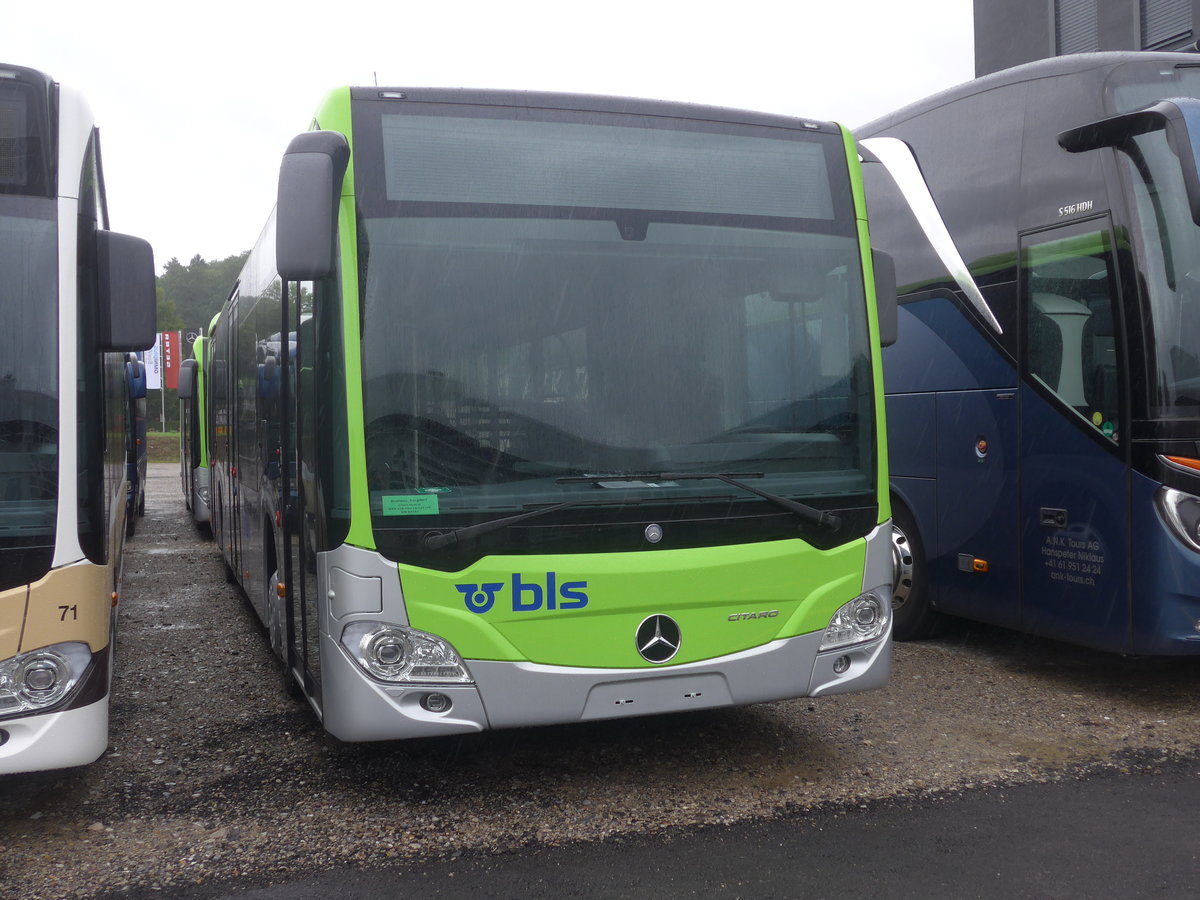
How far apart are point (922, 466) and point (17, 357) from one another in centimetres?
522

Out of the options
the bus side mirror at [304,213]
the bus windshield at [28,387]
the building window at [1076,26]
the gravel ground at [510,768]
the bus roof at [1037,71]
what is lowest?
the gravel ground at [510,768]

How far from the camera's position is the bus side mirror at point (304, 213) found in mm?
4129

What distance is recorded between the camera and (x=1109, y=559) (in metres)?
5.89

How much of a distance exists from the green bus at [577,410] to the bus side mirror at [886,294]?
189 millimetres

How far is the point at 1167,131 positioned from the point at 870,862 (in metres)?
3.64

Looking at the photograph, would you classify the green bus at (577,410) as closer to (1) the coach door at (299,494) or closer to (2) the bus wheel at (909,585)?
(1) the coach door at (299,494)

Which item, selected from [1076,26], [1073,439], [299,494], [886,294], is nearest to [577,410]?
[299,494]

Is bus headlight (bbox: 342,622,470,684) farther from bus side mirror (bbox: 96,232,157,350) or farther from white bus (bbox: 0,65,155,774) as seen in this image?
bus side mirror (bbox: 96,232,157,350)

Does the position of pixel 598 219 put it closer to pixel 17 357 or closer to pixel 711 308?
pixel 711 308

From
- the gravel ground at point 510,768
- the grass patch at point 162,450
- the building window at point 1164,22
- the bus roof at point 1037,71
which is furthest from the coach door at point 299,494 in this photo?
the grass patch at point 162,450

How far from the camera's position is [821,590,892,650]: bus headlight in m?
4.81

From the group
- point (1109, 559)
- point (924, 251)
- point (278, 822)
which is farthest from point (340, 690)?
point (924, 251)

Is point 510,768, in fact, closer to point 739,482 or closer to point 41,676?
point 739,482

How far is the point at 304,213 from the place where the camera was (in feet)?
13.6
